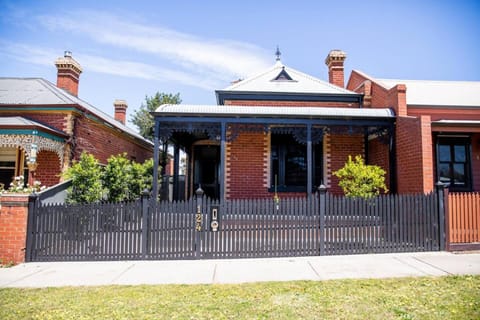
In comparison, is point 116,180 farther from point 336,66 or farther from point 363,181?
point 336,66

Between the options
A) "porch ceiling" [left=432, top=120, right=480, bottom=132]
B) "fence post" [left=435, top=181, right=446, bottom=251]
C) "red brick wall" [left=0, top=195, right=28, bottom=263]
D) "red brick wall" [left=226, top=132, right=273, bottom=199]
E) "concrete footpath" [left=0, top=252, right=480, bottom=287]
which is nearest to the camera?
"concrete footpath" [left=0, top=252, right=480, bottom=287]

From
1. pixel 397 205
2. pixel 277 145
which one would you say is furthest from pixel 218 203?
pixel 277 145

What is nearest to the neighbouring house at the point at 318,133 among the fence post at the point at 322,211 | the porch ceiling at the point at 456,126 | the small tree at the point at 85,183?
the porch ceiling at the point at 456,126

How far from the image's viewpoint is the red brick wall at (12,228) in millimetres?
5809

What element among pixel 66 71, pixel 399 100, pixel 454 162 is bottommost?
pixel 454 162

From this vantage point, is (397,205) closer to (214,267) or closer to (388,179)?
(388,179)

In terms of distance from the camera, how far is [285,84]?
42.7 feet

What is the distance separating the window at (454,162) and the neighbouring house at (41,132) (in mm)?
13168

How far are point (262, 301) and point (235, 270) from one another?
1.61 meters

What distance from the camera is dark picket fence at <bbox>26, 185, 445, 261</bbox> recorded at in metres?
6.18

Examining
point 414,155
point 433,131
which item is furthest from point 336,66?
point 414,155

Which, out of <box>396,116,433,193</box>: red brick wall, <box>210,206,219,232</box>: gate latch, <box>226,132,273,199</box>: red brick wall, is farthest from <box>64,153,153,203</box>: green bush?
<box>396,116,433,193</box>: red brick wall

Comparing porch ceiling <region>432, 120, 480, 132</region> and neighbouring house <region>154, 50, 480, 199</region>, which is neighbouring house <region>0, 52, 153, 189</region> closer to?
neighbouring house <region>154, 50, 480, 199</region>

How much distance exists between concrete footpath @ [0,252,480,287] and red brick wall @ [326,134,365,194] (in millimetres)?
5268
